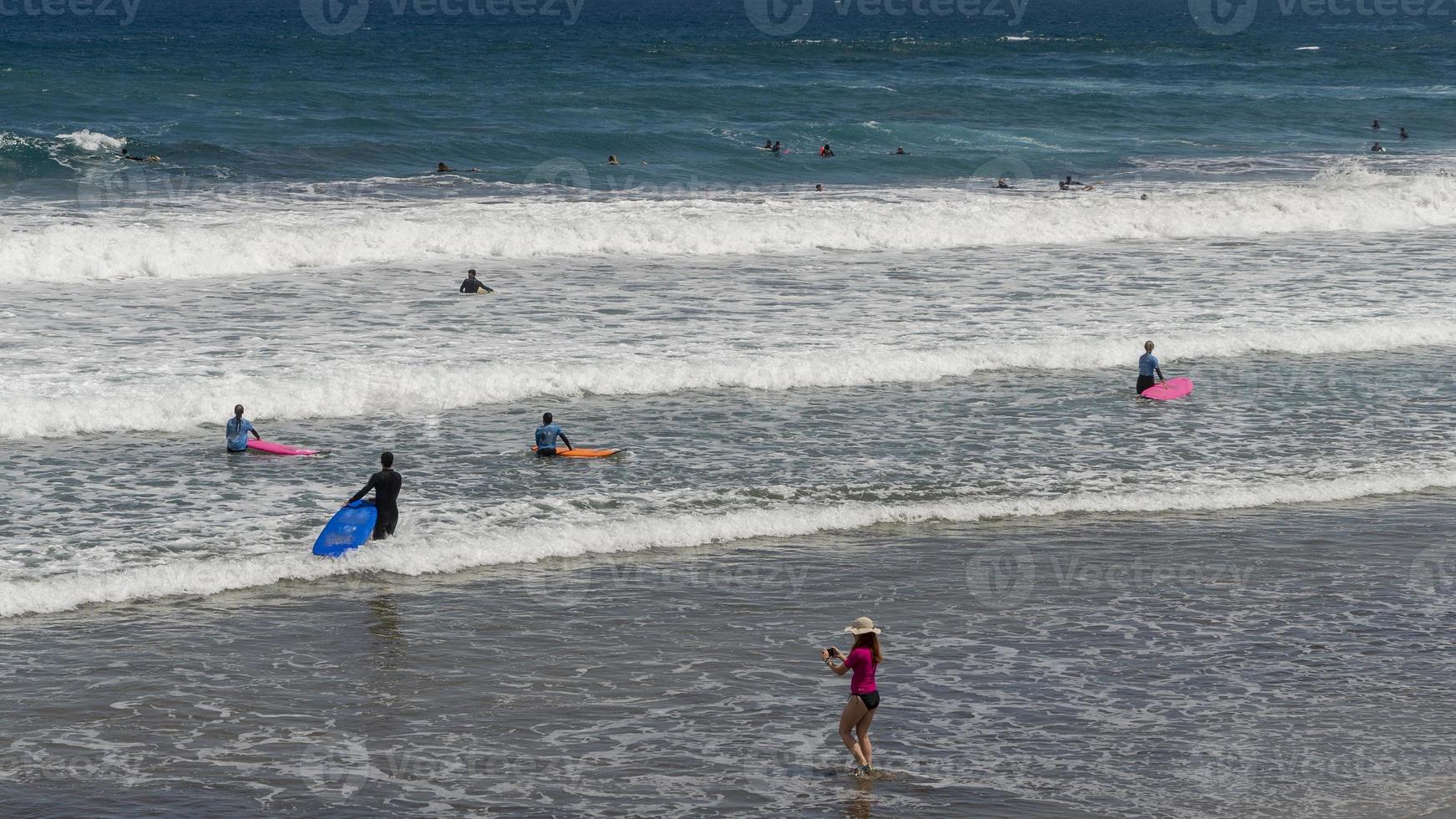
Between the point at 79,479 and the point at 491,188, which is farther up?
the point at 491,188

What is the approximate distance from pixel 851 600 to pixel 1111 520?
428cm

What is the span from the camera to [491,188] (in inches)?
1790

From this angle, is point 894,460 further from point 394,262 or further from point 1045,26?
point 1045,26

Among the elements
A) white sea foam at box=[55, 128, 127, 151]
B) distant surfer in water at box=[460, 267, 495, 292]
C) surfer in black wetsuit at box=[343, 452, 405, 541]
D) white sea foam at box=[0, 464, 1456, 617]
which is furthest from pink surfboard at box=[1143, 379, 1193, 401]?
white sea foam at box=[55, 128, 127, 151]

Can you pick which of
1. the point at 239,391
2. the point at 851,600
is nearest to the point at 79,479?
the point at 239,391

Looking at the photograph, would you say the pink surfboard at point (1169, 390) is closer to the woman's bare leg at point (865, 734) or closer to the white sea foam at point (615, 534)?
the white sea foam at point (615, 534)

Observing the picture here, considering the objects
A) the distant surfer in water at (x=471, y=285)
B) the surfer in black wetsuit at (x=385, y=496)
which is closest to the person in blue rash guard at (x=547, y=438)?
the surfer in black wetsuit at (x=385, y=496)

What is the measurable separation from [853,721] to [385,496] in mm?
7258

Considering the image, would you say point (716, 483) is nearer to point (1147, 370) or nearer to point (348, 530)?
point (348, 530)

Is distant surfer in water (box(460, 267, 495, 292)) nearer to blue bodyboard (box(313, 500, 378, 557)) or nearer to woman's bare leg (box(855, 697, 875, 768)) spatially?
blue bodyboard (box(313, 500, 378, 557))

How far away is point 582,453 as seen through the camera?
20750 millimetres

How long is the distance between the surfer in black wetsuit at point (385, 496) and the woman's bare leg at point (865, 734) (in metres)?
7.05

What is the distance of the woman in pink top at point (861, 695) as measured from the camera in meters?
11.8

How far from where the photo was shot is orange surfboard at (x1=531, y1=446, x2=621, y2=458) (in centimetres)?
2064
